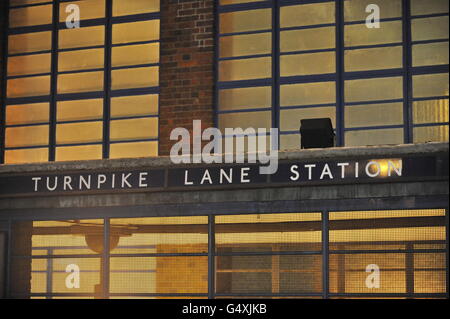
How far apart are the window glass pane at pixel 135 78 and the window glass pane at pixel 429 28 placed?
4.29 m

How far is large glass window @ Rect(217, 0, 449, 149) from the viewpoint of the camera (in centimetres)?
1310

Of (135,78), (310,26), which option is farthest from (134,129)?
(310,26)

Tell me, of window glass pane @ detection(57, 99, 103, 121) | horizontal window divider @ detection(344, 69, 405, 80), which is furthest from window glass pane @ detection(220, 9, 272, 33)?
window glass pane @ detection(57, 99, 103, 121)

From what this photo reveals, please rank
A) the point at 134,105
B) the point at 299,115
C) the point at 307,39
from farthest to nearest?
the point at 134,105, the point at 307,39, the point at 299,115

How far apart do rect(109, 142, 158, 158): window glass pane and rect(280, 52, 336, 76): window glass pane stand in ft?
8.11

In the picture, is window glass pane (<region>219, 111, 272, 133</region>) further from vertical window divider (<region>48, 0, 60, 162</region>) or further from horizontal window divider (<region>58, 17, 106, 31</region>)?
vertical window divider (<region>48, 0, 60, 162</region>)

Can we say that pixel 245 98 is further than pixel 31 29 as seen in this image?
No

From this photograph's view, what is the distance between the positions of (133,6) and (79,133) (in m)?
2.37

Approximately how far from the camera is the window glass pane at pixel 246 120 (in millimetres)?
13852

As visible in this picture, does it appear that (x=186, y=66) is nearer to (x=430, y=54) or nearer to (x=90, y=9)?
(x=90, y=9)

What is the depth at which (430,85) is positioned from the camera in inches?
514

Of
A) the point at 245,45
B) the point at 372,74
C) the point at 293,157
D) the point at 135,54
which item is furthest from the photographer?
the point at 135,54

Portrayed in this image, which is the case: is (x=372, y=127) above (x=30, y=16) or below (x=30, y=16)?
below
